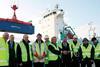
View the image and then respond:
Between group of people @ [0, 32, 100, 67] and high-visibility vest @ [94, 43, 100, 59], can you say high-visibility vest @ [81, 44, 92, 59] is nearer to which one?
group of people @ [0, 32, 100, 67]

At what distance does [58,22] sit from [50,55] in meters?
21.2

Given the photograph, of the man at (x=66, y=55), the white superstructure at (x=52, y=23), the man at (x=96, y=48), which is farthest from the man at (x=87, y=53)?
the white superstructure at (x=52, y=23)

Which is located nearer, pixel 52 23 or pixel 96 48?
pixel 96 48

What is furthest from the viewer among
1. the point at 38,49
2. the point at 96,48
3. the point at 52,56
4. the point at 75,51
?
the point at 96,48

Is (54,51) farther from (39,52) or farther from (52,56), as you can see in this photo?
(39,52)

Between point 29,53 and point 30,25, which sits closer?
point 29,53

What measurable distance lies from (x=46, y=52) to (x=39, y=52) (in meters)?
0.32

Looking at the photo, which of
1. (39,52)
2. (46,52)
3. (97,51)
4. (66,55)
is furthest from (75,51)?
(39,52)

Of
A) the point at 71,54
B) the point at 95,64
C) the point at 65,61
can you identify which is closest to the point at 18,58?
the point at 65,61

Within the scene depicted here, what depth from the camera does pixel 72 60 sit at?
10516mm

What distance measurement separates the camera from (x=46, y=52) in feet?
29.7

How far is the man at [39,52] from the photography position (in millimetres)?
8766

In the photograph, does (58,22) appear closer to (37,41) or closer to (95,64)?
(95,64)

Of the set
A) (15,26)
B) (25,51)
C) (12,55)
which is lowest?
(12,55)
